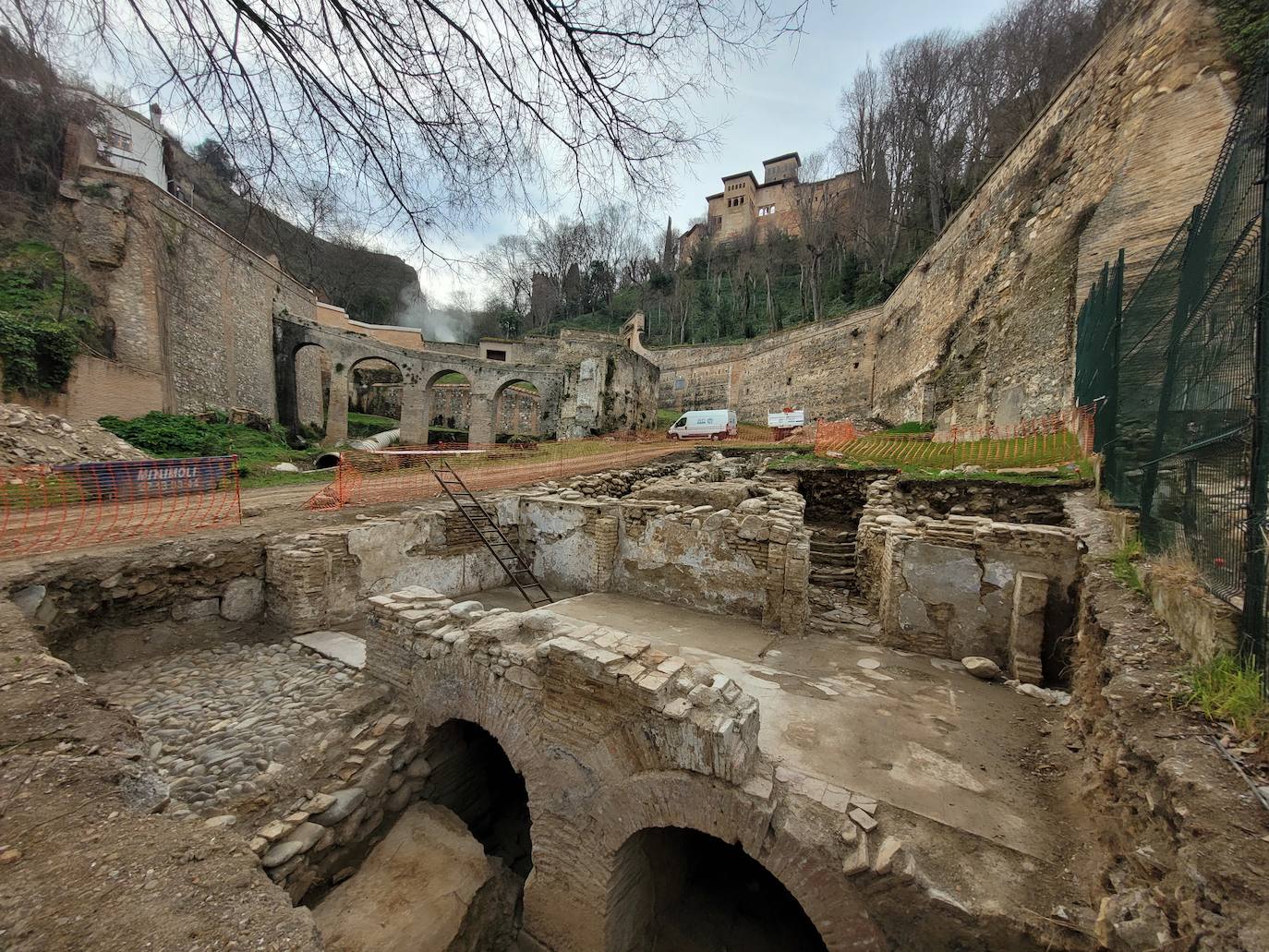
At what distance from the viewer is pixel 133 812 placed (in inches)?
83.4

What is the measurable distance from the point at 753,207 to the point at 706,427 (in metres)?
39.9

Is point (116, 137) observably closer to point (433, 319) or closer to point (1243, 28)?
point (1243, 28)

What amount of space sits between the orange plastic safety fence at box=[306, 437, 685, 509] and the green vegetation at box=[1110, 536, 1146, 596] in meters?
8.53

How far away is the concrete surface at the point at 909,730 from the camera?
2.92 m

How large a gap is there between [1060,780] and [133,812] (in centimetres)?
531

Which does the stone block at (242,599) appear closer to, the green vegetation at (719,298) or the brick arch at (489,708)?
the brick arch at (489,708)

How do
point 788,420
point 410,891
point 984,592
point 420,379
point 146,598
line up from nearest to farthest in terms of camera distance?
point 410,891 → point 146,598 → point 984,592 → point 420,379 → point 788,420

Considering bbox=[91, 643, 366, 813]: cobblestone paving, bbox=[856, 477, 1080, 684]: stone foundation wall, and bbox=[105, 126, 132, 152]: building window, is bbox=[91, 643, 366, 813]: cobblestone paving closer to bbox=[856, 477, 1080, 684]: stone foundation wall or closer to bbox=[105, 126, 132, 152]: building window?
bbox=[105, 126, 132, 152]: building window

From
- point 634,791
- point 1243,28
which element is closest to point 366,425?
point 634,791

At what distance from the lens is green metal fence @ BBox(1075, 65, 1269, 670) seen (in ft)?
7.78

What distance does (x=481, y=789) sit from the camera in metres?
4.91

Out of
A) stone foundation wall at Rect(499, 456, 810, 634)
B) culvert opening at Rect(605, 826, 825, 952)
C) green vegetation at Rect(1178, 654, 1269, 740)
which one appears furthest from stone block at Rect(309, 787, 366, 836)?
green vegetation at Rect(1178, 654, 1269, 740)

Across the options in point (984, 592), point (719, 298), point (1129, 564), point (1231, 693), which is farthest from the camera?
point (719, 298)

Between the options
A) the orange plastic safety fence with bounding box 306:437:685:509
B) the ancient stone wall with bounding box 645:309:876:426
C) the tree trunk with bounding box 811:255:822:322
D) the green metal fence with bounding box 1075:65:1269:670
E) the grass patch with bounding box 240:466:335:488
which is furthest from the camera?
the tree trunk with bounding box 811:255:822:322
